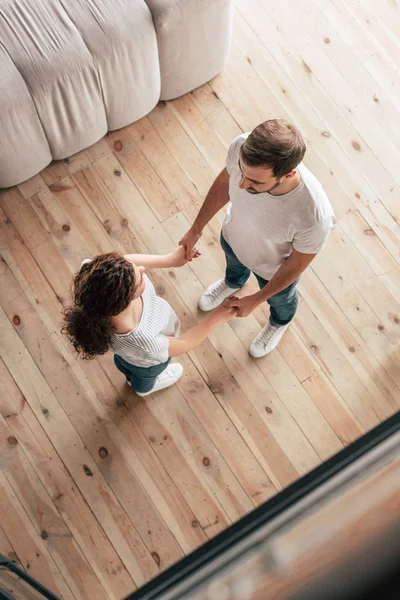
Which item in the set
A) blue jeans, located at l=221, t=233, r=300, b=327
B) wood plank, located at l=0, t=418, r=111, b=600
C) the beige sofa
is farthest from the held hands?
wood plank, located at l=0, t=418, r=111, b=600

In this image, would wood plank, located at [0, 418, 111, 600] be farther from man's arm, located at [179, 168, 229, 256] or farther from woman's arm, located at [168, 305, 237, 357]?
man's arm, located at [179, 168, 229, 256]

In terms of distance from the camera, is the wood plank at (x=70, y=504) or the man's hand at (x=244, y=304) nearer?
the man's hand at (x=244, y=304)

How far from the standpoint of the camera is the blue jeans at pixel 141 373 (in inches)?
75.4

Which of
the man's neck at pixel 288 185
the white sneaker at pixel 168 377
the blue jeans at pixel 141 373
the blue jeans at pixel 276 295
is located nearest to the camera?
the man's neck at pixel 288 185

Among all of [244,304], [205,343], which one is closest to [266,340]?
[205,343]

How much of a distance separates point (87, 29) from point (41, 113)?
0.35 m

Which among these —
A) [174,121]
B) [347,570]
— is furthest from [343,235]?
[347,570]

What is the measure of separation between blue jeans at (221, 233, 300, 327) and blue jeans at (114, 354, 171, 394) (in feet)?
1.45

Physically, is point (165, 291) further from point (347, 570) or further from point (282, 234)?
point (347, 570)

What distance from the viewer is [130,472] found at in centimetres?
230

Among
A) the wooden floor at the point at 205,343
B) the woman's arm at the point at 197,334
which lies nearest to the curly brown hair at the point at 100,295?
the woman's arm at the point at 197,334

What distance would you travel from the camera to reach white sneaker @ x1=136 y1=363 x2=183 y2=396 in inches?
90.6

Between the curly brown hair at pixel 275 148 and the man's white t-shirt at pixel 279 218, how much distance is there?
11 cm

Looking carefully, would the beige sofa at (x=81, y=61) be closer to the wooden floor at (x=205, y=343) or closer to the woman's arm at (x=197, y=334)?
the wooden floor at (x=205, y=343)
